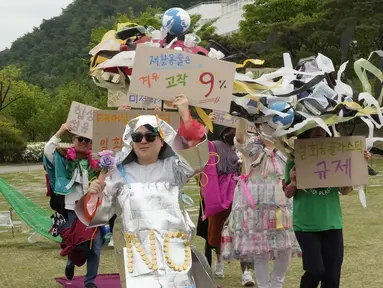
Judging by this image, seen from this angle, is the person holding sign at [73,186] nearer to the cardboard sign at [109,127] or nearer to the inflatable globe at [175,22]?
the cardboard sign at [109,127]

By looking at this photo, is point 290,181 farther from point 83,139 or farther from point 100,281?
point 100,281

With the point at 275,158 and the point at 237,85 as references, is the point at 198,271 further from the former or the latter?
the point at 275,158

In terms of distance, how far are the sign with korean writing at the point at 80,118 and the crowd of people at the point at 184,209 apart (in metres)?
0.40

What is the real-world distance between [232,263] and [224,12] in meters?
67.1

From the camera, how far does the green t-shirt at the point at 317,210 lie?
18.9 ft

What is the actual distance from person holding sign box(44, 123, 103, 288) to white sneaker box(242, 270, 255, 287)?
1505mm

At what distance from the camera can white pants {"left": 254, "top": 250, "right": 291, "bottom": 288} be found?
694 cm

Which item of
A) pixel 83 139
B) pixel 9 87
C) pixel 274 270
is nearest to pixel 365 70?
pixel 274 270

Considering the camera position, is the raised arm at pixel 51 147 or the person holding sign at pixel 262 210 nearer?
the person holding sign at pixel 262 210

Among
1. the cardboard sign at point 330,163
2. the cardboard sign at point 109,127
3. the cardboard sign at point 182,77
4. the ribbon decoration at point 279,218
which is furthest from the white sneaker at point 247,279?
the cardboard sign at point 182,77

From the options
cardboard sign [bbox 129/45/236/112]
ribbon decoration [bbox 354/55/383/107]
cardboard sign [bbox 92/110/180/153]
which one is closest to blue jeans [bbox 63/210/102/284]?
cardboard sign [bbox 92/110/180/153]

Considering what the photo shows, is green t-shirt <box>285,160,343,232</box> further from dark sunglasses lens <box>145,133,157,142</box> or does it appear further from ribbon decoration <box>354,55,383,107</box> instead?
dark sunglasses lens <box>145,133,157,142</box>

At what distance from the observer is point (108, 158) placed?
5.06 meters

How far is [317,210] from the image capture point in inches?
Answer: 228
